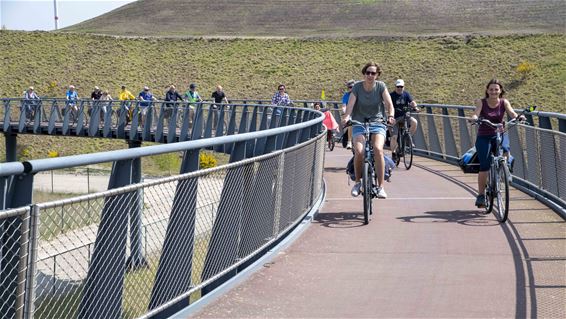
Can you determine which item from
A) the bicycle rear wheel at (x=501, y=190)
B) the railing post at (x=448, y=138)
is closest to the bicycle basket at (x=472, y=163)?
the bicycle rear wheel at (x=501, y=190)

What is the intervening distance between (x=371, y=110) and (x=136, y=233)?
6.13m

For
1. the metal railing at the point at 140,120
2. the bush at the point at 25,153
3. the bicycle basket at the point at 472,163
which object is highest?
the bicycle basket at the point at 472,163

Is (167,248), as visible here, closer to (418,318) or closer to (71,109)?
(418,318)

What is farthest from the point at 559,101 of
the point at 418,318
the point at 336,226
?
the point at 418,318

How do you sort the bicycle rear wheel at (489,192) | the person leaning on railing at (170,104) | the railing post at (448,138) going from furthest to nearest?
the person leaning on railing at (170,104) → the railing post at (448,138) → the bicycle rear wheel at (489,192)

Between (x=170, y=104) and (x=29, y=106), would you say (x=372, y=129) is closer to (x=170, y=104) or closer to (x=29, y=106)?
(x=170, y=104)

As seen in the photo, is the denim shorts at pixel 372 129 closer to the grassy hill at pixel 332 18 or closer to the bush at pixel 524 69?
the bush at pixel 524 69

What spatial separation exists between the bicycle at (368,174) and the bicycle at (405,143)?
7.20 m

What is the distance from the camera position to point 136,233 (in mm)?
7117

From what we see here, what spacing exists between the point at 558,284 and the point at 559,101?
63869 millimetres

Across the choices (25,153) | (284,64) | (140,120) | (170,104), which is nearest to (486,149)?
(170,104)

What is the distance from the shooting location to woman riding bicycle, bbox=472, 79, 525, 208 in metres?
12.9

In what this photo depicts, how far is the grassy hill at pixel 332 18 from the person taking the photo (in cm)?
10088

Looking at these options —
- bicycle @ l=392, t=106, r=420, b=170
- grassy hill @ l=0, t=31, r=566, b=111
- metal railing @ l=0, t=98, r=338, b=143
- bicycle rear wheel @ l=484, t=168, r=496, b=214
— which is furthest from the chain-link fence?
grassy hill @ l=0, t=31, r=566, b=111
